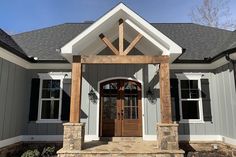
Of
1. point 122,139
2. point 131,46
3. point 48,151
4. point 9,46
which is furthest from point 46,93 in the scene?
point 131,46

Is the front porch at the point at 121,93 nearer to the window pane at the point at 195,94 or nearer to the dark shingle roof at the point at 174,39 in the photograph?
the window pane at the point at 195,94

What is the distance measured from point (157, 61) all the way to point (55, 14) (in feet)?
44.6

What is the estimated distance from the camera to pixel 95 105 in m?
7.95

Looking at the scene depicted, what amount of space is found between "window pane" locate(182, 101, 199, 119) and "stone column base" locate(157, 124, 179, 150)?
2.20m

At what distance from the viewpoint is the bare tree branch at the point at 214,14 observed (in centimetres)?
1630

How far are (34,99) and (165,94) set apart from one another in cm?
495

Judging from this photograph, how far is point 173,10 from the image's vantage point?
15852 millimetres

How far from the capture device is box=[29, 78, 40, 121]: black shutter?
25.9 ft

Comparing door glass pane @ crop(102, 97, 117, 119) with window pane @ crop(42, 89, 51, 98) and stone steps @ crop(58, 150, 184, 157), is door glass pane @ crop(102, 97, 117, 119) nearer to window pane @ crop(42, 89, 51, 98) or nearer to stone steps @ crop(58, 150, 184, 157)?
window pane @ crop(42, 89, 51, 98)

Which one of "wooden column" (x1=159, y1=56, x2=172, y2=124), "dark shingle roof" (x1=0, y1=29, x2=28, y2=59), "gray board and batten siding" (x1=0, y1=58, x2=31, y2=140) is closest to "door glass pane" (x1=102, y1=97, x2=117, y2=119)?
"wooden column" (x1=159, y1=56, x2=172, y2=124)

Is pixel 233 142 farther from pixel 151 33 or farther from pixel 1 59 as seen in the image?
pixel 1 59

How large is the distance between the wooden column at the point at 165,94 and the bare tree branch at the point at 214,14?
12.3 metres

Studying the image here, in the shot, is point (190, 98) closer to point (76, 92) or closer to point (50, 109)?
point (76, 92)

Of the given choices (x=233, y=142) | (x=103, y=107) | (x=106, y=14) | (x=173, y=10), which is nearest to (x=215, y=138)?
(x=233, y=142)
